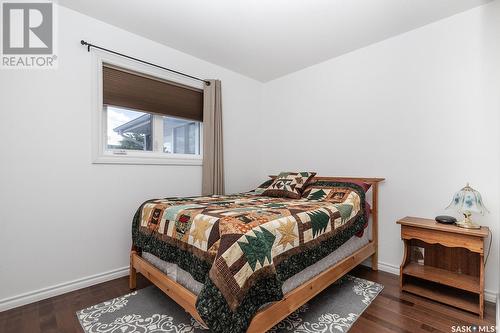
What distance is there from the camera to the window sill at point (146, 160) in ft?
7.86

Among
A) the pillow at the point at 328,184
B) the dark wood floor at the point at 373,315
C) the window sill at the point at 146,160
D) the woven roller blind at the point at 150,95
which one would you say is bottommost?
the dark wood floor at the point at 373,315

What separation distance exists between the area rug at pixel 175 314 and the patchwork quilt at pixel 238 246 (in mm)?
419

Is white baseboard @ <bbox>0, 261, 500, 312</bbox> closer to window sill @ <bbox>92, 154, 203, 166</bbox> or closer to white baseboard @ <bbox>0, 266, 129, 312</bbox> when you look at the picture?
white baseboard @ <bbox>0, 266, 129, 312</bbox>

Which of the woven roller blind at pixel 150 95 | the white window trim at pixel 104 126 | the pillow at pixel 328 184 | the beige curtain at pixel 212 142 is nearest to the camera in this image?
the white window trim at pixel 104 126

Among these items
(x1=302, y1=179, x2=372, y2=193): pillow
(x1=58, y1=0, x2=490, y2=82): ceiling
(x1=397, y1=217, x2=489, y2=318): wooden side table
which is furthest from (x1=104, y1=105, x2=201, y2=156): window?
(x1=397, y1=217, x2=489, y2=318): wooden side table

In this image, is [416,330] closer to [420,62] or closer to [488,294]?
[488,294]

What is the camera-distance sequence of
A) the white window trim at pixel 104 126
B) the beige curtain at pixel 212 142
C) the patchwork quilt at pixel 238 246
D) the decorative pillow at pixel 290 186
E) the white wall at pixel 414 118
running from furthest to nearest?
the beige curtain at pixel 212 142 → the decorative pillow at pixel 290 186 → the white window trim at pixel 104 126 → the white wall at pixel 414 118 → the patchwork quilt at pixel 238 246

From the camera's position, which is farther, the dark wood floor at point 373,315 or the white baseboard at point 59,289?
the white baseboard at point 59,289

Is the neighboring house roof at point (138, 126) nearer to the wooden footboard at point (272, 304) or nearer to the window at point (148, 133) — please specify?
the window at point (148, 133)

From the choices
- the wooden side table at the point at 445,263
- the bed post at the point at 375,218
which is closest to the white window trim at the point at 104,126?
the bed post at the point at 375,218

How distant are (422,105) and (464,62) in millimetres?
458

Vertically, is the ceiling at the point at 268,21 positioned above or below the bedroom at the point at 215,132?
above

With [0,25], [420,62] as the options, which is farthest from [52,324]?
[420,62]

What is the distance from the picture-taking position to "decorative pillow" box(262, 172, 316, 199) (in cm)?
273
